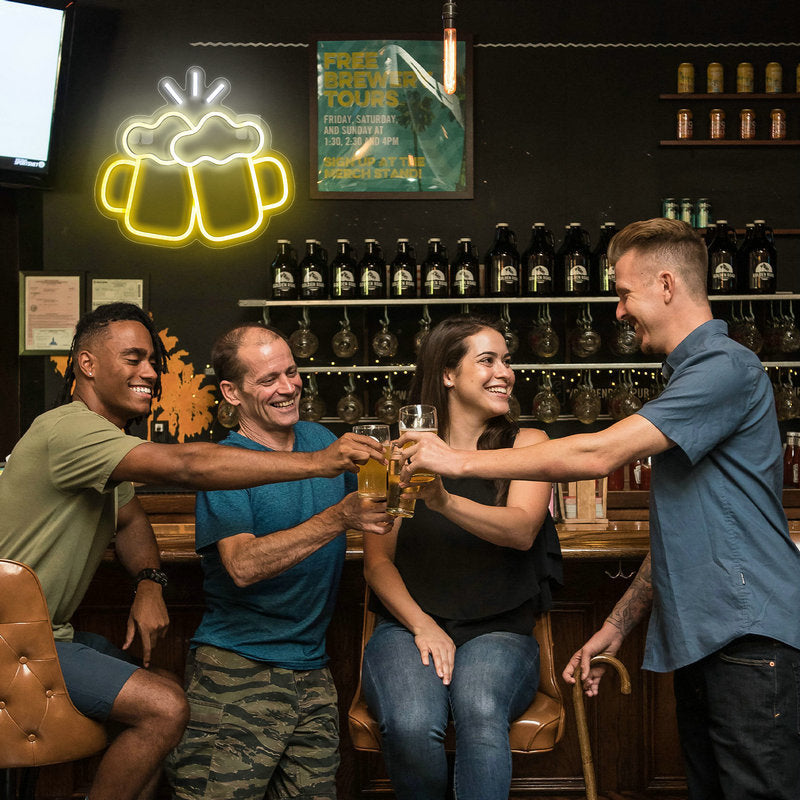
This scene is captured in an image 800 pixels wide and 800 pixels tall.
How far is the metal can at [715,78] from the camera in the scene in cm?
453

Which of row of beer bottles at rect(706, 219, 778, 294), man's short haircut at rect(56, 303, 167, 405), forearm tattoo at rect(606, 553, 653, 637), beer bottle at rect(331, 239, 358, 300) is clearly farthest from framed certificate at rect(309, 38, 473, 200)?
forearm tattoo at rect(606, 553, 653, 637)

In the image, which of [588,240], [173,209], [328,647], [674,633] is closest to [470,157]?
[588,240]

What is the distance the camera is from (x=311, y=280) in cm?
426

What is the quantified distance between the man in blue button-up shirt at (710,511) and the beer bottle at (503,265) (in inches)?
93.3

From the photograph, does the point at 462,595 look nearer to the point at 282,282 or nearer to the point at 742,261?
the point at 282,282

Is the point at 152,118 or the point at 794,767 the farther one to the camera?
the point at 152,118

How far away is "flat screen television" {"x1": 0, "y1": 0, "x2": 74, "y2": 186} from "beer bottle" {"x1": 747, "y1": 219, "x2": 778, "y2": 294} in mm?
3339

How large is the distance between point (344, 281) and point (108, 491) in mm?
2327

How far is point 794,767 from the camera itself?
5.59 ft

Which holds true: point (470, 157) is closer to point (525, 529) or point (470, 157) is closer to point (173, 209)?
point (173, 209)

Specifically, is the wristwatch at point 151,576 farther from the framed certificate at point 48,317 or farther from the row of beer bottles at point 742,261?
the row of beer bottles at point 742,261

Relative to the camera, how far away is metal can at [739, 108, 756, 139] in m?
4.52

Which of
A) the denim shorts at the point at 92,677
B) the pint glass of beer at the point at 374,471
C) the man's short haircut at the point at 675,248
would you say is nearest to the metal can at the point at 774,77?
the man's short haircut at the point at 675,248

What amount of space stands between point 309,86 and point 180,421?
1837 millimetres
